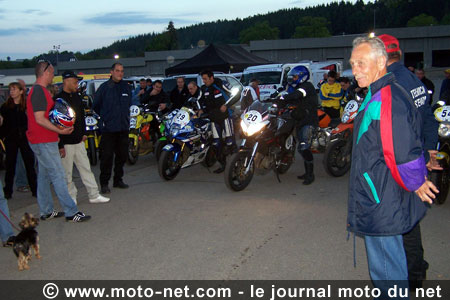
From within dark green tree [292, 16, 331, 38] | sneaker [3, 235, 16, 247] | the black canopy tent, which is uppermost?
dark green tree [292, 16, 331, 38]

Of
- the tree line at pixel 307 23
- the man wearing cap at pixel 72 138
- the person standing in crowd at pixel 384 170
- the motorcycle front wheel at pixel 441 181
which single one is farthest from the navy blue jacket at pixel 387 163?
the tree line at pixel 307 23

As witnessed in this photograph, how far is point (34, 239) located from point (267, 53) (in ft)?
226

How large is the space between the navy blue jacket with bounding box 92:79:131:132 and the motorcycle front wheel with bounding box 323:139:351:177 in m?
3.44

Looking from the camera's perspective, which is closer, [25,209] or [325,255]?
[325,255]

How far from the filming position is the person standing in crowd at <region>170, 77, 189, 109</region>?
11594 mm

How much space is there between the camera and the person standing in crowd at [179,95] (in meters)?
11.6

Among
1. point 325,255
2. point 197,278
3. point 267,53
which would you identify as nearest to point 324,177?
point 325,255

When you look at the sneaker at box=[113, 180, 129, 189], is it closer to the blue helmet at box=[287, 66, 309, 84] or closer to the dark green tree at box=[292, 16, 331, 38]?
the blue helmet at box=[287, 66, 309, 84]

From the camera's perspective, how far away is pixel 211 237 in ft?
17.1

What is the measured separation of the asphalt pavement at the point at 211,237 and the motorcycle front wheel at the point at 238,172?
0.16m

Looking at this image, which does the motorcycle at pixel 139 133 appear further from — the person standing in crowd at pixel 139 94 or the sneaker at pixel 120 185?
the person standing in crowd at pixel 139 94

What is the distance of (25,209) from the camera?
6711 millimetres

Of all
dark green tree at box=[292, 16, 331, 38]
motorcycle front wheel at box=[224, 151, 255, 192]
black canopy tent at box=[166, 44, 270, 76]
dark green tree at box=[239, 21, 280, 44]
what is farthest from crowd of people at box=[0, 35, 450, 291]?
dark green tree at box=[239, 21, 280, 44]

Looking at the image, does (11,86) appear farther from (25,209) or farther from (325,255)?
(325,255)
